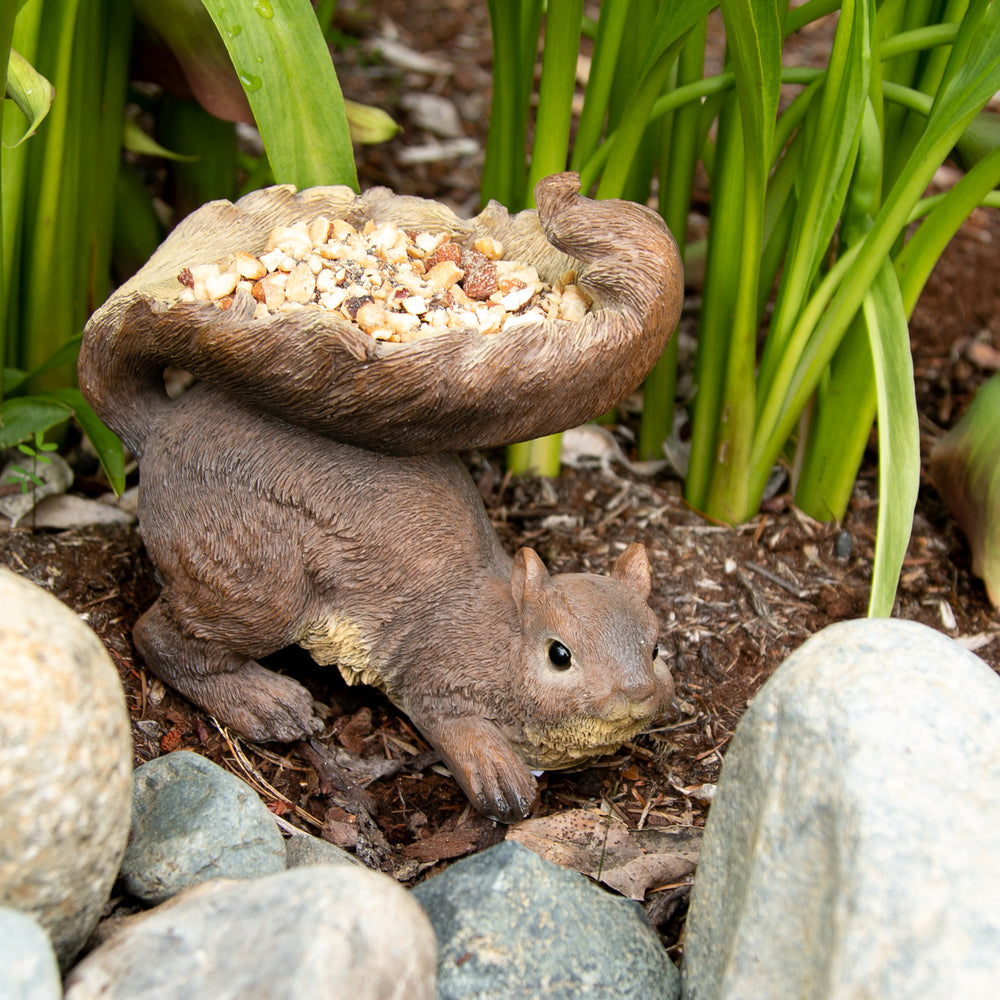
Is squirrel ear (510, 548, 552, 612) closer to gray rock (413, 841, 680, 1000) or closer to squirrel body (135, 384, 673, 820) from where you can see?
squirrel body (135, 384, 673, 820)

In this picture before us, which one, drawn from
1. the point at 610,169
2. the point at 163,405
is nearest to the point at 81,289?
the point at 163,405

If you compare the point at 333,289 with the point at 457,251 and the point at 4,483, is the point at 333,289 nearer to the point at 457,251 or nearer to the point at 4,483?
the point at 457,251

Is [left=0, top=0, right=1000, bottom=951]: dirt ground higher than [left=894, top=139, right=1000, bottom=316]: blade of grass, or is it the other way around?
[left=894, top=139, right=1000, bottom=316]: blade of grass

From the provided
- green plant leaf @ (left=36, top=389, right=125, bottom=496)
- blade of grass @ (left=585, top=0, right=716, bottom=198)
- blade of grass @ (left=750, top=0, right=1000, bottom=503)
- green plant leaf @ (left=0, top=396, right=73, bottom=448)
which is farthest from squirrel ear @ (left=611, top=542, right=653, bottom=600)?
green plant leaf @ (left=0, top=396, right=73, bottom=448)

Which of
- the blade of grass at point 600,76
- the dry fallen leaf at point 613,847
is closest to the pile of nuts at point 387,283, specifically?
the blade of grass at point 600,76

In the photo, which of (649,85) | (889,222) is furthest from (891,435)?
(649,85)

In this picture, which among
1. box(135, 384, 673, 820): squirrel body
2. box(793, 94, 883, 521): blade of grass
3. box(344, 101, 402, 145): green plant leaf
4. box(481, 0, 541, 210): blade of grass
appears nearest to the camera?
box(135, 384, 673, 820): squirrel body

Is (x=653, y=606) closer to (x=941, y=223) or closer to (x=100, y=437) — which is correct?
(x=941, y=223)
